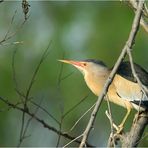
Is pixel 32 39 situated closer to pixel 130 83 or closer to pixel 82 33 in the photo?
pixel 82 33

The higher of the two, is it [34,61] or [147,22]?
[147,22]

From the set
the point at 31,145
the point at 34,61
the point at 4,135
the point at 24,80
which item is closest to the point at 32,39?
the point at 34,61

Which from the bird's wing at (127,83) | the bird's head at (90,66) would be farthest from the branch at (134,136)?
the bird's head at (90,66)

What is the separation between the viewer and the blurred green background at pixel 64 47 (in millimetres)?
12336

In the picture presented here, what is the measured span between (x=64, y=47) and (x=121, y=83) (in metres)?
7.22

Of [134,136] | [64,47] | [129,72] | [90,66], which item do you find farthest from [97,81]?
[64,47]

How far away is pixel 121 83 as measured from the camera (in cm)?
621

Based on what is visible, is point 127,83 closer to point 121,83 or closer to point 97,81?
point 121,83

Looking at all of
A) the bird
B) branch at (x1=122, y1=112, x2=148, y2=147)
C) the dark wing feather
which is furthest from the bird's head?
branch at (x1=122, y1=112, x2=148, y2=147)

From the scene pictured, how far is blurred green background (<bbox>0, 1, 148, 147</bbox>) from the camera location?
486 inches

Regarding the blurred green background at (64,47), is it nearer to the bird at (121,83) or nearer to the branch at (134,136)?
the bird at (121,83)

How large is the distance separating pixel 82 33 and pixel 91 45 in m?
0.38

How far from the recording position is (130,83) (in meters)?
6.38

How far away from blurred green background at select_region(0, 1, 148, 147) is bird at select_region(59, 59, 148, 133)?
460 centimetres
